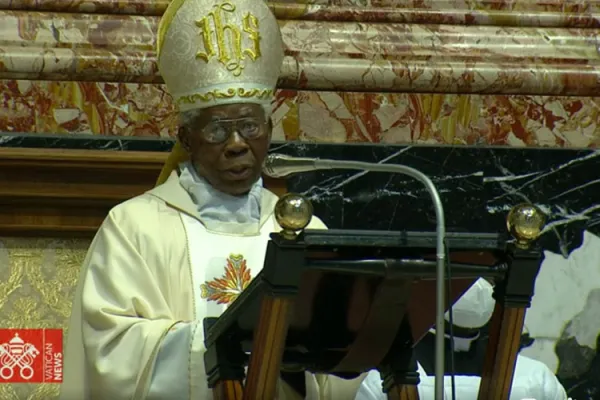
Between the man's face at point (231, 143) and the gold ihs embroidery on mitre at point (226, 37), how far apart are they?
195 mm

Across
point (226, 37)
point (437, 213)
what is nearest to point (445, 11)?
point (226, 37)

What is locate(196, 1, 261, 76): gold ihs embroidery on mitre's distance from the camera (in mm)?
5645

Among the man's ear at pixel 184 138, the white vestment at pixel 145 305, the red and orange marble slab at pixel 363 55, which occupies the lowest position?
the white vestment at pixel 145 305

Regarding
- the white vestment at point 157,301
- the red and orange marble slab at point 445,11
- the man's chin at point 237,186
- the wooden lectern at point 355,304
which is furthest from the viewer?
the red and orange marble slab at point 445,11

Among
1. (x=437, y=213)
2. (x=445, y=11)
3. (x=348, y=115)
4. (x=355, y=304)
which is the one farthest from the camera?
(x=445, y=11)

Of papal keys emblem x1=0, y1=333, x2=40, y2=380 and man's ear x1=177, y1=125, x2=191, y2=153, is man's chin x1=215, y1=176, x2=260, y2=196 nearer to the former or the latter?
man's ear x1=177, y1=125, x2=191, y2=153

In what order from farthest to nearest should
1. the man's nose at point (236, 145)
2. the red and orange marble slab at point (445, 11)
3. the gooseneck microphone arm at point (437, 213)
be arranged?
the red and orange marble slab at point (445, 11)
the man's nose at point (236, 145)
the gooseneck microphone arm at point (437, 213)

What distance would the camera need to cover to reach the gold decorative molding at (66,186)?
21.0 feet

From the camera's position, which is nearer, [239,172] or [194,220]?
[239,172]

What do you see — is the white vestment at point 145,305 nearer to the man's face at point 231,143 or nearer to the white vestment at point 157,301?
the white vestment at point 157,301

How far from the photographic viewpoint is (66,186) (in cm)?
647

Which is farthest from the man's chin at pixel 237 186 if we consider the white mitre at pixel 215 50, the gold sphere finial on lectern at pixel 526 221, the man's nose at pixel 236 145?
the gold sphere finial on lectern at pixel 526 221

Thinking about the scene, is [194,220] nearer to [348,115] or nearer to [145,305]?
[145,305]

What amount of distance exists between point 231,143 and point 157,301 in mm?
556
